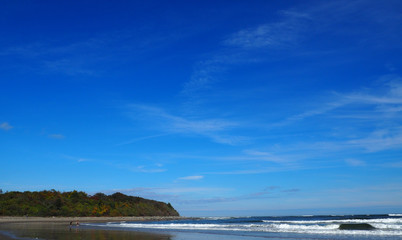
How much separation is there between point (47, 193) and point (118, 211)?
23.4 meters

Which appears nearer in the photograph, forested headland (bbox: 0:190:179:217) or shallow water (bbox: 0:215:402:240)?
shallow water (bbox: 0:215:402:240)

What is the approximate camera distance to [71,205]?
321 feet

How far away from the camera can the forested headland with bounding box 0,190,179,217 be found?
8450 centimetres

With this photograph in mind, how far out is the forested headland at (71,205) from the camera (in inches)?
3327

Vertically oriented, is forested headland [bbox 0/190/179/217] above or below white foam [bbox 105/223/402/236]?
above

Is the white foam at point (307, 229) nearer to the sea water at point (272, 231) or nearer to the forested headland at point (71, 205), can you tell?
the sea water at point (272, 231)

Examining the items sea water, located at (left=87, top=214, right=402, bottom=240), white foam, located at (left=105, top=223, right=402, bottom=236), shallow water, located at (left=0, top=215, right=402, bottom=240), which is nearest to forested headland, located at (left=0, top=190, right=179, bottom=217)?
shallow water, located at (left=0, top=215, right=402, bottom=240)

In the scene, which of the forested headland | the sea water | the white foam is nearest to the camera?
the sea water

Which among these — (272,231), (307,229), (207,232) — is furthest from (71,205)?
(307,229)

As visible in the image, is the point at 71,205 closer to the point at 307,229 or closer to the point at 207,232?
the point at 207,232

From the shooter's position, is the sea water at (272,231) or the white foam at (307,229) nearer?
the sea water at (272,231)

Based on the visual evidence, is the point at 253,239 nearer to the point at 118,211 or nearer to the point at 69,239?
the point at 69,239

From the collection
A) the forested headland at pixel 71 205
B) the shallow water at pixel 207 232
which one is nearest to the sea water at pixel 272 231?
the shallow water at pixel 207 232

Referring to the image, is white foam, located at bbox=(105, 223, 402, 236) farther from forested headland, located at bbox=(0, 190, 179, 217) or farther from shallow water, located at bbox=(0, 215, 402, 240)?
forested headland, located at bbox=(0, 190, 179, 217)
